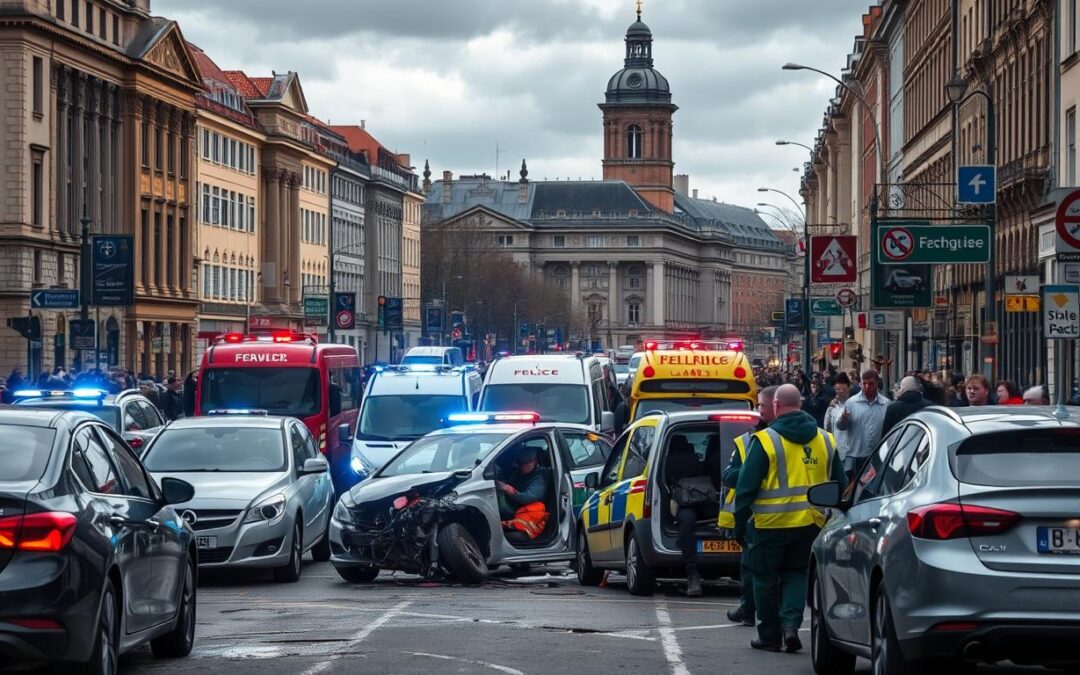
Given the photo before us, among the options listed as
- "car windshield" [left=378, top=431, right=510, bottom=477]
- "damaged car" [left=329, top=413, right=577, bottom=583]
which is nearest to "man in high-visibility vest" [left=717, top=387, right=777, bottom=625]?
"damaged car" [left=329, top=413, right=577, bottom=583]

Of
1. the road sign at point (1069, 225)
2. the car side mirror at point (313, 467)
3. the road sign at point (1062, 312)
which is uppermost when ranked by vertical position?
the road sign at point (1069, 225)

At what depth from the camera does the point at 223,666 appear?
40.9 ft

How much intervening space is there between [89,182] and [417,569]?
218ft

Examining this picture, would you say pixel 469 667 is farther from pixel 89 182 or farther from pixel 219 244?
pixel 219 244

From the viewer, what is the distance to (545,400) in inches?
1262

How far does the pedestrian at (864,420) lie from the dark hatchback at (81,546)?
10964 millimetres

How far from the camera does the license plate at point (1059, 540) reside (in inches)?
371

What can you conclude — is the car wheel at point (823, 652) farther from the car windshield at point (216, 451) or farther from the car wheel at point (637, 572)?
the car windshield at point (216, 451)

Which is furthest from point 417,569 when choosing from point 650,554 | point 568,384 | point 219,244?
point 219,244

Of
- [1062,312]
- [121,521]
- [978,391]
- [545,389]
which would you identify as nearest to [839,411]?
[978,391]

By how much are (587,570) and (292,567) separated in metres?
2.76

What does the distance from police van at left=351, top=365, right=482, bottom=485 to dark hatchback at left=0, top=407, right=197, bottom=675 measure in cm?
1833

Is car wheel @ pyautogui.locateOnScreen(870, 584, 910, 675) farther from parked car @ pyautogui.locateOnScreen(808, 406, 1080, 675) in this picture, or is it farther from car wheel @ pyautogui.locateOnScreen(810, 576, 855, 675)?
car wheel @ pyautogui.locateOnScreen(810, 576, 855, 675)

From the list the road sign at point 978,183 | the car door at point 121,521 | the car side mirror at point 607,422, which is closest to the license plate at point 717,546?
the car door at point 121,521
